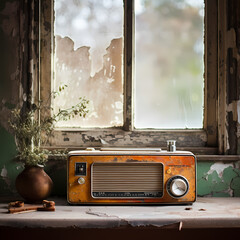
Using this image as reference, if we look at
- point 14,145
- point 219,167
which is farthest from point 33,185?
point 219,167

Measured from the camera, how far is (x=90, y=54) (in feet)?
6.71

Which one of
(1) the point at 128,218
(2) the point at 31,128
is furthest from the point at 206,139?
(2) the point at 31,128

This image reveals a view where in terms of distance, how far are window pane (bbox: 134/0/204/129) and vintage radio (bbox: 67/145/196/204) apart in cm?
46

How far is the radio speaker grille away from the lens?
1630mm

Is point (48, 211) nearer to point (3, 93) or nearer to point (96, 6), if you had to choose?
point (3, 93)

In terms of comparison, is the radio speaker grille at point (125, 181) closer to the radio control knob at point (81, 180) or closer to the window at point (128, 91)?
the radio control knob at point (81, 180)

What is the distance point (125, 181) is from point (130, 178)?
0.03 metres

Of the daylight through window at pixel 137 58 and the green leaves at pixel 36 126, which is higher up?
the daylight through window at pixel 137 58

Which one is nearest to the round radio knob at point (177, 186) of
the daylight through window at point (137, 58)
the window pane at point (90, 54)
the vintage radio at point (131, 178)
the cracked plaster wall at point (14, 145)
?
the vintage radio at point (131, 178)

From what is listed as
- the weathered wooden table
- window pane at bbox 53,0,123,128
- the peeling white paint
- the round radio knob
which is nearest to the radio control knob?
the weathered wooden table

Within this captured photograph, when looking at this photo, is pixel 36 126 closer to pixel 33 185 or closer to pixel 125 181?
pixel 33 185

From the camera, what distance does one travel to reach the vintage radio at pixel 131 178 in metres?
1.62

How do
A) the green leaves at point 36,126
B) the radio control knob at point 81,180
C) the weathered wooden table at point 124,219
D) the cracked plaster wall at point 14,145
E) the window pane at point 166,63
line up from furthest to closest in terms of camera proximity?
the window pane at point 166,63 → the cracked plaster wall at point 14,145 → the green leaves at point 36,126 → the radio control knob at point 81,180 → the weathered wooden table at point 124,219

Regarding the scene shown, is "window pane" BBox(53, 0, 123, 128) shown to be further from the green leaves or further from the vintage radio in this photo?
the vintage radio
